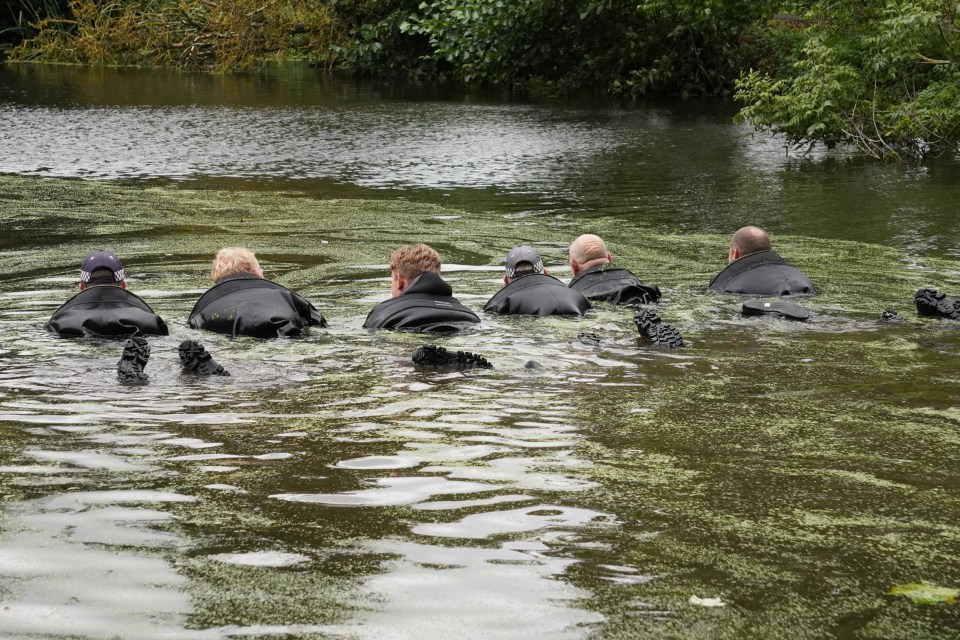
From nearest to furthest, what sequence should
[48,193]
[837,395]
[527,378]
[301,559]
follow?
[301,559], [837,395], [527,378], [48,193]

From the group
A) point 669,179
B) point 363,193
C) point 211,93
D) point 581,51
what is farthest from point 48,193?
point 581,51

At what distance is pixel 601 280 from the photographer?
10797 millimetres

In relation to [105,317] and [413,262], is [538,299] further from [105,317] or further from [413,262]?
[105,317]

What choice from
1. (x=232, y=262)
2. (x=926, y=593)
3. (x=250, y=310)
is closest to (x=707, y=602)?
(x=926, y=593)

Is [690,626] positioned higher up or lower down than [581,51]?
lower down

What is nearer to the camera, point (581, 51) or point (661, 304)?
point (661, 304)

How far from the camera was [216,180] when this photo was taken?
19328 millimetres

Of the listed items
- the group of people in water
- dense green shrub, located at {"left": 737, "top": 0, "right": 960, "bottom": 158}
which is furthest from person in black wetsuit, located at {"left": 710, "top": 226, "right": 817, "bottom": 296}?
dense green shrub, located at {"left": 737, "top": 0, "right": 960, "bottom": 158}

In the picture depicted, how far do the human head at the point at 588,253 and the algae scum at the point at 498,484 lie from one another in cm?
103

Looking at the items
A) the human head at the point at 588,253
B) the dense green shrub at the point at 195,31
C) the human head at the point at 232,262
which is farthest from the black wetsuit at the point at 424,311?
the dense green shrub at the point at 195,31

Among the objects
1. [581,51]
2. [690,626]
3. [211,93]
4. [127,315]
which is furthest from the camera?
[581,51]

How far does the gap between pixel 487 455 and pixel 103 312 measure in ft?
14.0

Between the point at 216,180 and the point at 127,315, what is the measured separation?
10.7 meters

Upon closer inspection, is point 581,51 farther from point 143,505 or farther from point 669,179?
point 143,505
